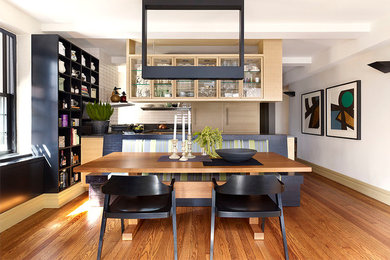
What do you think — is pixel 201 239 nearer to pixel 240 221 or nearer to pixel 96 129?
pixel 240 221

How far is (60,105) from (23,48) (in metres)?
0.83

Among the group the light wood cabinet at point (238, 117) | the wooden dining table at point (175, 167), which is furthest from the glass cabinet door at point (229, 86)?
the wooden dining table at point (175, 167)

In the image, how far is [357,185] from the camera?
4.11m

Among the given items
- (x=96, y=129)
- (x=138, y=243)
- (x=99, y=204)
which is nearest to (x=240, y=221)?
(x=138, y=243)

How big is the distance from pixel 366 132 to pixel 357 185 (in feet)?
2.90

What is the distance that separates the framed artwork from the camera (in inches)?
163

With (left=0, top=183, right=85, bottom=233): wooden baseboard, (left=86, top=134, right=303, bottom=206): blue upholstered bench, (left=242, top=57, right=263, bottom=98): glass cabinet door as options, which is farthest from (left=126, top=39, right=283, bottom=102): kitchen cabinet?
(left=0, top=183, right=85, bottom=233): wooden baseboard

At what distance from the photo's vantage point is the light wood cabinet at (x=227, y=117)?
596 cm

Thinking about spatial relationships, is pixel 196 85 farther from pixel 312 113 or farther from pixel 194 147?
pixel 312 113

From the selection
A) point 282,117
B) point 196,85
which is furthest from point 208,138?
point 282,117

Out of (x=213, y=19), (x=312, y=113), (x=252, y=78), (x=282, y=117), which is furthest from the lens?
(x=282, y=117)

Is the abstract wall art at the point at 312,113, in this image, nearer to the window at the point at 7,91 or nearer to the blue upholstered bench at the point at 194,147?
the blue upholstered bench at the point at 194,147

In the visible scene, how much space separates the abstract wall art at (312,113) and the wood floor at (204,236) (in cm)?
238

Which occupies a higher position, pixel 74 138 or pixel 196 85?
pixel 196 85
